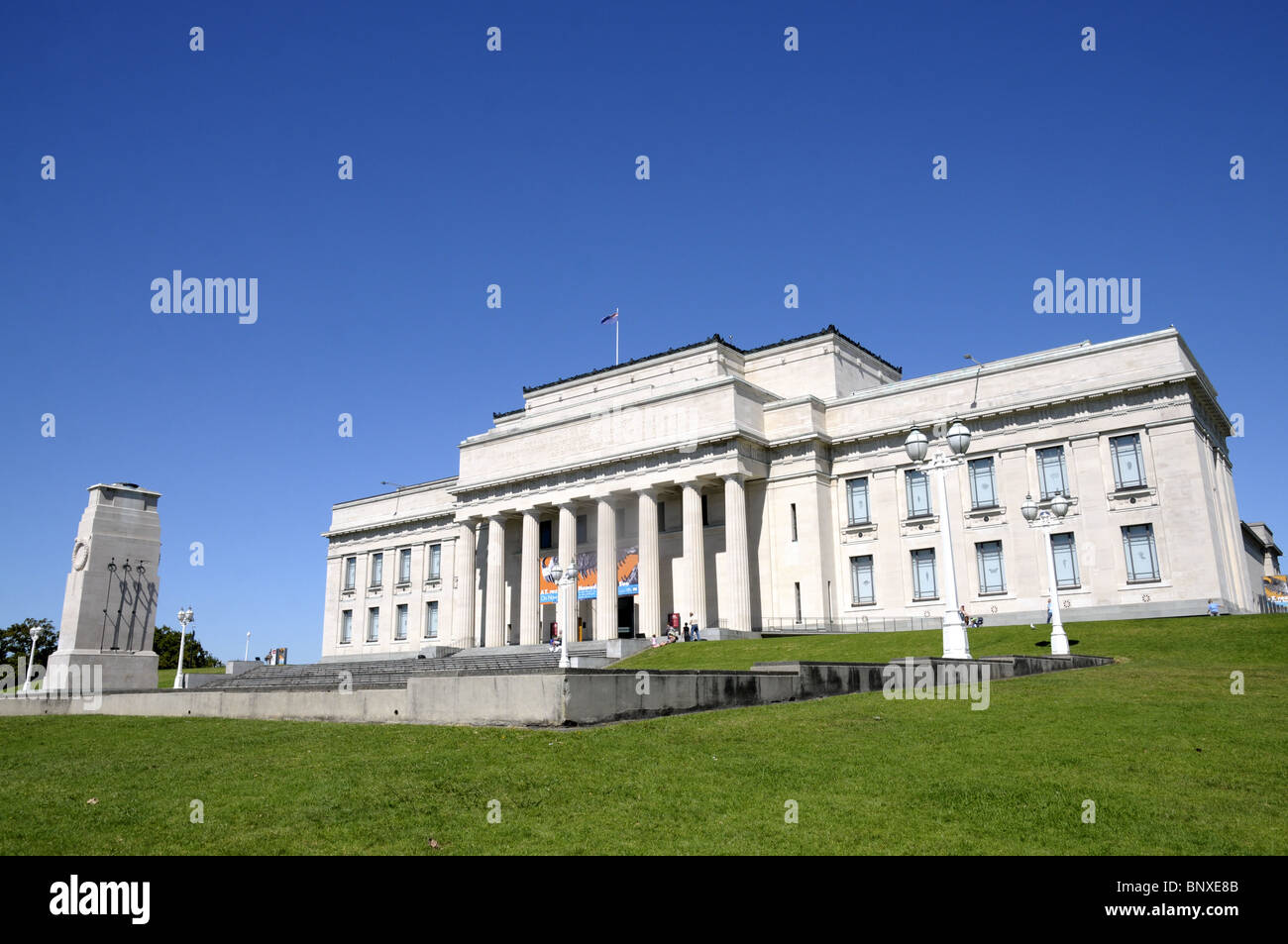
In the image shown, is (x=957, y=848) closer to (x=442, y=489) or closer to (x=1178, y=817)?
(x=1178, y=817)

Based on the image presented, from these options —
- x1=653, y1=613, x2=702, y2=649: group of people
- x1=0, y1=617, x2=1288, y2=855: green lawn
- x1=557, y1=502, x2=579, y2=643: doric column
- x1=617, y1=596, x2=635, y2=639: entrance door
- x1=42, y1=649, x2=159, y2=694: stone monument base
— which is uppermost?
x1=557, y1=502, x2=579, y2=643: doric column

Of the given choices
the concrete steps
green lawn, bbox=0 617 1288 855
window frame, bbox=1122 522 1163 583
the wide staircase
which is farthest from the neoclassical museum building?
green lawn, bbox=0 617 1288 855

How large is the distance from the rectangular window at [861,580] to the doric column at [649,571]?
11136mm

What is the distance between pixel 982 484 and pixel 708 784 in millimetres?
42026

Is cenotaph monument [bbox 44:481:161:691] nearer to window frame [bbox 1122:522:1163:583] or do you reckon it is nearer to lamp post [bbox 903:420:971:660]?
lamp post [bbox 903:420:971:660]

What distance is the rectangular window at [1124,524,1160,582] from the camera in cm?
4331

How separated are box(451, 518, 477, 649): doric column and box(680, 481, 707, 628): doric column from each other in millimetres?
16392

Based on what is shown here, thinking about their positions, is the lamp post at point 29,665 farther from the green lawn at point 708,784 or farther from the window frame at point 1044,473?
the window frame at point 1044,473

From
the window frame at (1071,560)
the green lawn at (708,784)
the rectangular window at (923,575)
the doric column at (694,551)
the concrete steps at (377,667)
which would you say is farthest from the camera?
the doric column at (694,551)

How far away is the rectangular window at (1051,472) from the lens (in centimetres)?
4628

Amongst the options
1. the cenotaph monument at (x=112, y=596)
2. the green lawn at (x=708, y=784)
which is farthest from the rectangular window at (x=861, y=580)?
the cenotaph monument at (x=112, y=596)

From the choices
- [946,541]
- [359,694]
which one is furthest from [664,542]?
[359,694]

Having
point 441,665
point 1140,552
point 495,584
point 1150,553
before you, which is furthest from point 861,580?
point 441,665
